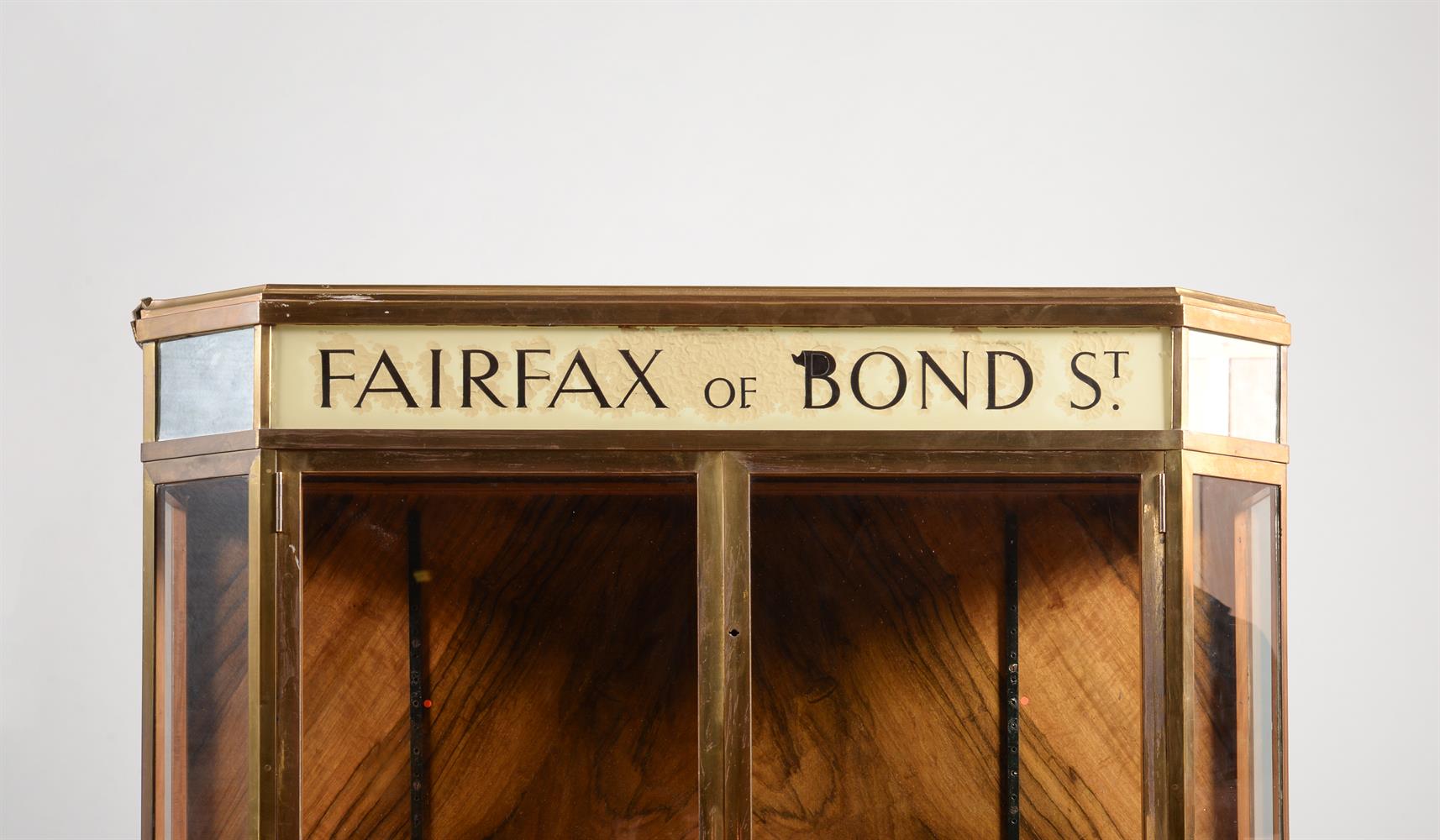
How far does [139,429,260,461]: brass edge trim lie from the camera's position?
301cm

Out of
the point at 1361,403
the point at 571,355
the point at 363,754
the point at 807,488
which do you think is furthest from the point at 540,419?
the point at 1361,403

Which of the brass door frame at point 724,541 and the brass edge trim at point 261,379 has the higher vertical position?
the brass edge trim at point 261,379

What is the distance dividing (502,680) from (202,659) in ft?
3.14

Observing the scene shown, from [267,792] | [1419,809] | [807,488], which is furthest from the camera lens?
[1419,809]

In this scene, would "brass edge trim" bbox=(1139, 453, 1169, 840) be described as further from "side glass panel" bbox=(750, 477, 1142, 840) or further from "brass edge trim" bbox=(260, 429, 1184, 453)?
"side glass panel" bbox=(750, 477, 1142, 840)

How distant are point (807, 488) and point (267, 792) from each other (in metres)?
1.27

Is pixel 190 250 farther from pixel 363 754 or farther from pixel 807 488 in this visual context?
pixel 807 488

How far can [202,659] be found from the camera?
3.08 metres

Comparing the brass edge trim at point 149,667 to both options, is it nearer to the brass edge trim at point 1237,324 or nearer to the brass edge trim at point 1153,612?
the brass edge trim at point 1153,612

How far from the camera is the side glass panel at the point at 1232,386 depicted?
3.07 m

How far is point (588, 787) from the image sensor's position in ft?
12.9

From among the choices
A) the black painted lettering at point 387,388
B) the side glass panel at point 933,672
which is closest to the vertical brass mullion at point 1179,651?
the side glass panel at point 933,672

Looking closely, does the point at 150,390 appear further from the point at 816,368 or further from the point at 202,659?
the point at 816,368

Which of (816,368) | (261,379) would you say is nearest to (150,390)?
(261,379)
